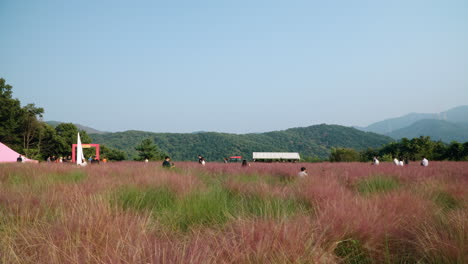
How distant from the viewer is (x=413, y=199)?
13.3ft

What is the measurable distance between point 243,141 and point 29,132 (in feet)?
262

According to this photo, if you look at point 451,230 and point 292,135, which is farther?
point 292,135

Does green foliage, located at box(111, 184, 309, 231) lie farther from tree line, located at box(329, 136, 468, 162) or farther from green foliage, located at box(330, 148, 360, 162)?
green foliage, located at box(330, 148, 360, 162)

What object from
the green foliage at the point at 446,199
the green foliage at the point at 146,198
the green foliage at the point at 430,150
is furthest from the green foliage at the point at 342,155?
the green foliage at the point at 146,198

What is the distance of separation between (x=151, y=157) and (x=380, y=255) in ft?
175

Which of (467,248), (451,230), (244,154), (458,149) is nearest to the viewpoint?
(467,248)

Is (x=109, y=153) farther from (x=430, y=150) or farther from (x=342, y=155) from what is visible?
(x=430, y=150)

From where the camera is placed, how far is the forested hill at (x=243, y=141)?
103m

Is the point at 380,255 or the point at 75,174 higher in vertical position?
the point at 75,174

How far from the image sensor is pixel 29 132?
42.8 m

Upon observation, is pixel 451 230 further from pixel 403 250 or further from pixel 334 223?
pixel 334 223

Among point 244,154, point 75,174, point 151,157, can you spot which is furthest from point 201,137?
point 75,174

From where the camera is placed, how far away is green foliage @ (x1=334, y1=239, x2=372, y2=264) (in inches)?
104

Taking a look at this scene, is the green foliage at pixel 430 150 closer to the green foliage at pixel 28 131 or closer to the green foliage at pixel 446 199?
the green foliage at pixel 446 199
